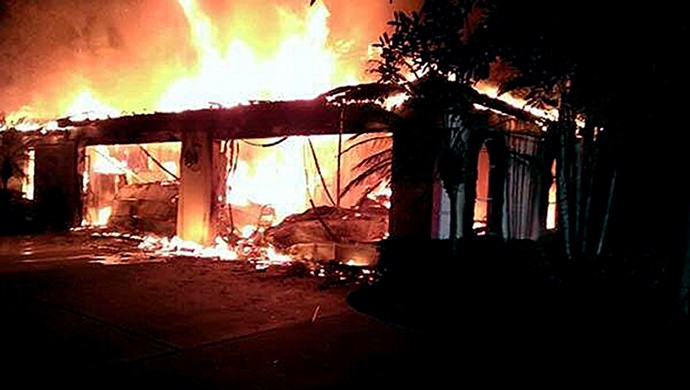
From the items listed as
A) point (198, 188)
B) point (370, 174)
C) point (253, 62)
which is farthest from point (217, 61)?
point (370, 174)

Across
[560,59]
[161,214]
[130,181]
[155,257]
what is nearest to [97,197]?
[130,181]

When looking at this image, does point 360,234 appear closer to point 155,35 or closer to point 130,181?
point 130,181

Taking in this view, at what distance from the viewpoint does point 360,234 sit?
42.1 feet

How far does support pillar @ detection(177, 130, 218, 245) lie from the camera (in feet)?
45.3

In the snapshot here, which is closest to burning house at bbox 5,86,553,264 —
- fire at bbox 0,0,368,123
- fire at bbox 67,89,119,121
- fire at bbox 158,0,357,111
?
fire at bbox 67,89,119,121

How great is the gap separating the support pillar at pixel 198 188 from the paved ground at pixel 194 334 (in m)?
4.05

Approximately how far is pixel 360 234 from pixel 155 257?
16.1ft

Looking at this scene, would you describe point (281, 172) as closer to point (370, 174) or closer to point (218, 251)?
point (218, 251)

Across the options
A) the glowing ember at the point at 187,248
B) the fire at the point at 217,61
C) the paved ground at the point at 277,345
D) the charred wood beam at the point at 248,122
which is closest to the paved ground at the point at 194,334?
the paved ground at the point at 277,345

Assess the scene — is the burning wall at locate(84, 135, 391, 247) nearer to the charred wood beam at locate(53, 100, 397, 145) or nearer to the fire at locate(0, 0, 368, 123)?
the charred wood beam at locate(53, 100, 397, 145)

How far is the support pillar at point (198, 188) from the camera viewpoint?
1380cm

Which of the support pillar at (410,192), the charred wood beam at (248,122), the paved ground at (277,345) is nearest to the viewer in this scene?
the paved ground at (277,345)

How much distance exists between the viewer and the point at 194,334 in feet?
19.3

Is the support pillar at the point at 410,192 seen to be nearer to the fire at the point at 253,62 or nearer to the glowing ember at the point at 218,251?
the glowing ember at the point at 218,251
